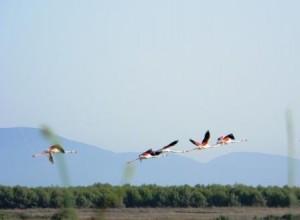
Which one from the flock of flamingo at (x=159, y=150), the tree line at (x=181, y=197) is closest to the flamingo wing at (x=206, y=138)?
the flock of flamingo at (x=159, y=150)

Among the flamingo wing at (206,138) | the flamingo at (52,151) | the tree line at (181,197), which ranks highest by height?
the tree line at (181,197)

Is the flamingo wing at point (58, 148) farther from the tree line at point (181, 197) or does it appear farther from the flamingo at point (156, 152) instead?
the tree line at point (181, 197)

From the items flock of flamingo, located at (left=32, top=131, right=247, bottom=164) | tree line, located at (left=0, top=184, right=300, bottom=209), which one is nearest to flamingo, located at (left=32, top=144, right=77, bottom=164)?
flock of flamingo, located at (left=32, top=131, right=247, bottom=164)

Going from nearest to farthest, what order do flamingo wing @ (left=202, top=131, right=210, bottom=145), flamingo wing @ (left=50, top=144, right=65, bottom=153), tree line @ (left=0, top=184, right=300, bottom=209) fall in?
flamingo wing @ (left=50, top=144, right=65, bottom=153) → flamingo wing @ (left=202, top=131, right=210, bottom=145) → tree line @ (left=0, top=184, right=300, bottom=209)

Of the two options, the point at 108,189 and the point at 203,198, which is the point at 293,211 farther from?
the point at 203,198

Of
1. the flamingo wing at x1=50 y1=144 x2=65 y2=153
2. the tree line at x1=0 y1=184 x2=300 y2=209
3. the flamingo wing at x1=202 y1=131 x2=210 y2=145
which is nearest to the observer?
the flamingo wing at x1=50 y1=144 x2=65 y2=153

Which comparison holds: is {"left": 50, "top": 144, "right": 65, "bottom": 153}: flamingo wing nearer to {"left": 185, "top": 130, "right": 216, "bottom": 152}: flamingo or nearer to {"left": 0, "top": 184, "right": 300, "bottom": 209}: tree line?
{"left": 185, "top": 130, "right": 216, "bottom": 152}: flamingo

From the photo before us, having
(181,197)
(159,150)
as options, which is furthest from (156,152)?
(181,197)

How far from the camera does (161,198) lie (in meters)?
67.2

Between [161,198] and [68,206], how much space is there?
64676mm

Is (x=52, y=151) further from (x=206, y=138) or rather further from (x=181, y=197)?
(x=181, y=197)

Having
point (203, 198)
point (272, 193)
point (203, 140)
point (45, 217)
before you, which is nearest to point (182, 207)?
point (203, 198)

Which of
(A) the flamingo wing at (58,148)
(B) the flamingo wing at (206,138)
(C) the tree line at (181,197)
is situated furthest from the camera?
(C) the tree line at (181,197)

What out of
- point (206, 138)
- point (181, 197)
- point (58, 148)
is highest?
point (181, 197)
